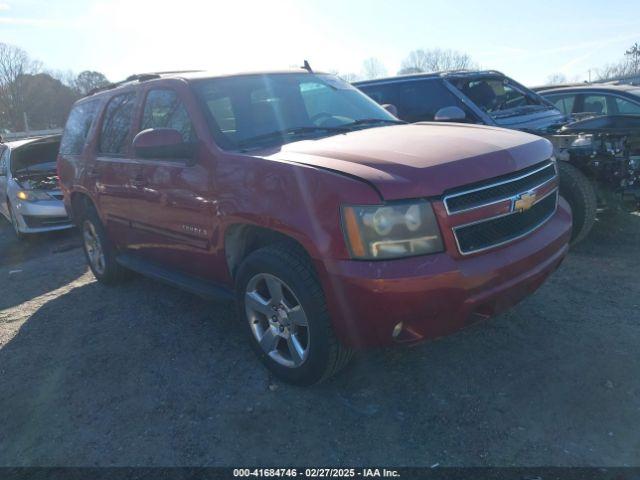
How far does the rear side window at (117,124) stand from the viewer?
4469 mm

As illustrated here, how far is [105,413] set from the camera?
315 centimetres

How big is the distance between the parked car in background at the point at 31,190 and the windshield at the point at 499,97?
6.41 meters

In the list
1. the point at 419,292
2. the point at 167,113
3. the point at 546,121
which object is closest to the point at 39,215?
the point at 167,113

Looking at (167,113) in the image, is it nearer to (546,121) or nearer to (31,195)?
(546,121)

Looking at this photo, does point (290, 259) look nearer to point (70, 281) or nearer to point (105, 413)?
point (105, 413)

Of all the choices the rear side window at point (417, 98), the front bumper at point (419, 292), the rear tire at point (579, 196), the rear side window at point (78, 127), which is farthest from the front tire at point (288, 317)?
the rear side window at point (417, 98)

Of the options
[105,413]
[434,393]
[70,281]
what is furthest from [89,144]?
[434,393]

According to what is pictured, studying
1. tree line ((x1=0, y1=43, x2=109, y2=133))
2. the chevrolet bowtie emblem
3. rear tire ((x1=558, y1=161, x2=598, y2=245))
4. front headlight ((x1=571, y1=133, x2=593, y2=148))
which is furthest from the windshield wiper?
tree line ((x1=0, y1=43, x2=109, y2=133))

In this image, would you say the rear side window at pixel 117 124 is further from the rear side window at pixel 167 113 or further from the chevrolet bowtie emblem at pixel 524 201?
the chevrolet bowtie emblem at pixel 524 201

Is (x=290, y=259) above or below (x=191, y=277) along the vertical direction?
above

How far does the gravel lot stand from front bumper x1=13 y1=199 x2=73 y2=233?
407 centimetres

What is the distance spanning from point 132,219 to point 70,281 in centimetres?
214

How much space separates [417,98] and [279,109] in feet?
12.3

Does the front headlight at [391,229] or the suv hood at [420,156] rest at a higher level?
the suv hood at [420,156]
